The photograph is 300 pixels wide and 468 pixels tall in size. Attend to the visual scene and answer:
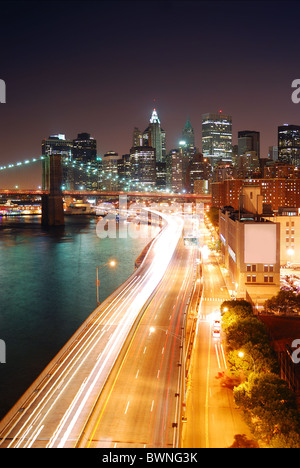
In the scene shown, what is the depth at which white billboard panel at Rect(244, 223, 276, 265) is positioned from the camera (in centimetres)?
2230

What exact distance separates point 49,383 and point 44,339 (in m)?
6.94

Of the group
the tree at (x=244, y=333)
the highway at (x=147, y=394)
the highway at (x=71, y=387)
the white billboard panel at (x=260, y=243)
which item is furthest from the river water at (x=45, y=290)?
the white billboard panel at (x=260, y=243)

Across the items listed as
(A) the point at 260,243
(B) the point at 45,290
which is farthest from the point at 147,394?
(B) the point at 45,290

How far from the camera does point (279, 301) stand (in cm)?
1889

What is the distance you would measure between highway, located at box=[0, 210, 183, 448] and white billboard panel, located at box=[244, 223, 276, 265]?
6.81 metres

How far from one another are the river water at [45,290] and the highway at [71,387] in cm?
188

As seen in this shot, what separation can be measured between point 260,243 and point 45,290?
14.6 metres

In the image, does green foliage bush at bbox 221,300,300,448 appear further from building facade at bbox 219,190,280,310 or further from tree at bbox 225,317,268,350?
building facade at bbox 219,190,280,310

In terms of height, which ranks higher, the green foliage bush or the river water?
the green foliage bush

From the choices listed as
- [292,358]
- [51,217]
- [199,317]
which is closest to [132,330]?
[199,317]

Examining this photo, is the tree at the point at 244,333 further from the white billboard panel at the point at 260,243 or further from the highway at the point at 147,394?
the white billboard panel at the point at 260,243

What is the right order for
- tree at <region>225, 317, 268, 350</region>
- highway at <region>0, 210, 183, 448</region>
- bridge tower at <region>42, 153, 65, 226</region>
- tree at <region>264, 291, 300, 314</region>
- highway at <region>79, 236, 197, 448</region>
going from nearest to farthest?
highway at <region>79, 236, 197, 448</region>
highway at <region>0, 210, 183, 448</region>
tree at <region>225, 317, 268, 350</region>
tree at <region>264, 291, 300, 314</region>
bridge tower at <region>42, 153, 65, 226</region>

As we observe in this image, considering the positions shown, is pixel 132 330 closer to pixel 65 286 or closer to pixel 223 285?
pixel 223 285

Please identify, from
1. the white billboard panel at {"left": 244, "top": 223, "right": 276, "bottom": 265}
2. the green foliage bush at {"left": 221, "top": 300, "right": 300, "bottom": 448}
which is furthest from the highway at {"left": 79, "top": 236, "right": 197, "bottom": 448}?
the white billboard panel at {"left": 244, "top": 223, "right": 276, "bottom": 265}
